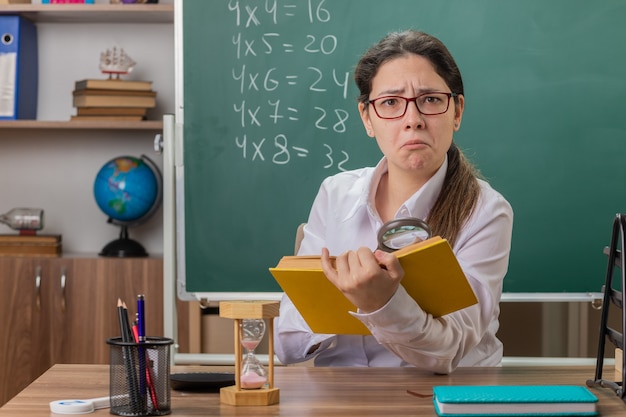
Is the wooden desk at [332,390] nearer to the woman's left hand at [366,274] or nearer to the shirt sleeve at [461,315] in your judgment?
the shirt sleeve at [461,315]

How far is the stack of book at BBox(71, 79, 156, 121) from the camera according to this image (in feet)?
10.7

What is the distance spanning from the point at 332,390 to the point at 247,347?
0.18 metres

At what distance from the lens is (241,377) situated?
53.9 inches

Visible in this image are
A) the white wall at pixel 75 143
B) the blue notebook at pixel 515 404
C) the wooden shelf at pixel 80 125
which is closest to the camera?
the blue notebook at pixel 515 404

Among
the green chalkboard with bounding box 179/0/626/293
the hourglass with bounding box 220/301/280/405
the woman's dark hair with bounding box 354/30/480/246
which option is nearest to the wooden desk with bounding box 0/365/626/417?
the hourglass with bounding box 220/301/280/405

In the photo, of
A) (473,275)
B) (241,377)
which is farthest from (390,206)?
(241,377)

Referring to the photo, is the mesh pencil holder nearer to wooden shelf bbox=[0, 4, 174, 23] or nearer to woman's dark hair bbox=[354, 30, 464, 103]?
woman's dark hair bbox=[354, 30, 464, 103]

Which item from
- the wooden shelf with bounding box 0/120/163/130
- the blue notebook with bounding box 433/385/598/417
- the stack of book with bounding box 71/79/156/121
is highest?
the stack of book with bounding box 71/79/156/121

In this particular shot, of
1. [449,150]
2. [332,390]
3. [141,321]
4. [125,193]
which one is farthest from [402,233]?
[125,193]

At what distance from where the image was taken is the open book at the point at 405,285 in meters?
1.33

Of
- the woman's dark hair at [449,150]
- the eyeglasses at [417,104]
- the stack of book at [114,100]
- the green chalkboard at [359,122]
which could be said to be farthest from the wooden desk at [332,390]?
the stack of book at [114,100]

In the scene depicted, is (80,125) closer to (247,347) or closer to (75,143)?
(75,143)

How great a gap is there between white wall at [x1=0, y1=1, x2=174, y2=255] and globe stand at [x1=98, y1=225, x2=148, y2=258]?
0.21m

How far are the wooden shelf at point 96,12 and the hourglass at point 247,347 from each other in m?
2.09
